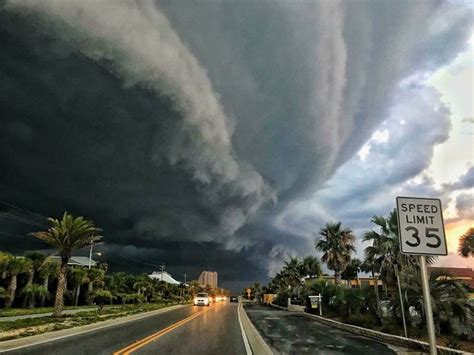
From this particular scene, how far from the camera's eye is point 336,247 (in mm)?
51594

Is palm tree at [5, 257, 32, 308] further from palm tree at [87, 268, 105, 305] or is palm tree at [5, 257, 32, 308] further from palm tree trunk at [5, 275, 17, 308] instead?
palm tree at [87, 268, 105, 305]

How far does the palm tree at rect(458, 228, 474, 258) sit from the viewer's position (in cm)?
1892

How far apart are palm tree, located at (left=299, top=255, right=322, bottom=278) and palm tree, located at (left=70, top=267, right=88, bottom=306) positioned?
38968 millimetres

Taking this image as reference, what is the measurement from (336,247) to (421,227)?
49.0m

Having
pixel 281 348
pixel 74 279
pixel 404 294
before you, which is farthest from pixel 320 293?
pixel 74 279

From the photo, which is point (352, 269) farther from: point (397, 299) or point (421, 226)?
point (421, 226)

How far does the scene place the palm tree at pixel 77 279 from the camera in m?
47.0

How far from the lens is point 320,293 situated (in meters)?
35.5

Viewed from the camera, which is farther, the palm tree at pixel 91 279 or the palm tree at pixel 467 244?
the palm tree at pixel 91 279

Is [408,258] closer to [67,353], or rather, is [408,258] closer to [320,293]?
[320,293]

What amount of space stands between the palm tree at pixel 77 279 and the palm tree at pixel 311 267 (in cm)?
3897

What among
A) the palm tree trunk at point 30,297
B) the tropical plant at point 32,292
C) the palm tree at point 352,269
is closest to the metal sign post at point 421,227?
the tropical plant at point 32,292

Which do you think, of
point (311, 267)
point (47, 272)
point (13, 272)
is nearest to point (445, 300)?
point (13, 272)

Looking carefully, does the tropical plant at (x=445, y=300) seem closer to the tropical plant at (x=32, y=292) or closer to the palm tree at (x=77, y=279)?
the tropical plant at (x=32, y=292)
